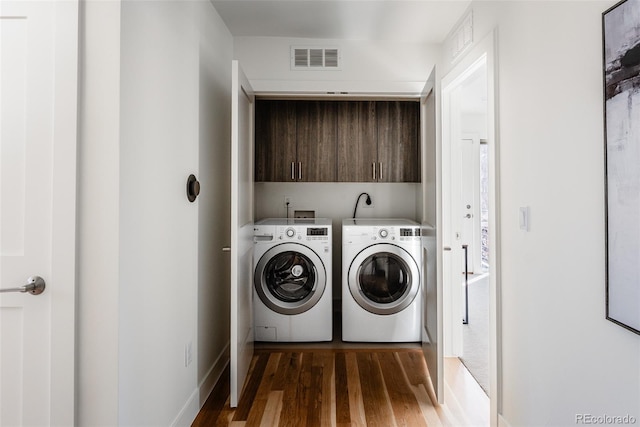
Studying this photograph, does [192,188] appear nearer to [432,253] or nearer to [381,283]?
[432,253]

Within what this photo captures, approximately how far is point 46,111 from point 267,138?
2.23 m

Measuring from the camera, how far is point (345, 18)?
2686 mm

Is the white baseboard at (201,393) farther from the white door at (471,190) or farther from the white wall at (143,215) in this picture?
the white door at (471,190)

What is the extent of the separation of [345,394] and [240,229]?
124 cm

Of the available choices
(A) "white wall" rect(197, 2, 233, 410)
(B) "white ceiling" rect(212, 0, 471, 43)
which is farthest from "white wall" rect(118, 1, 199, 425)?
(B) "white ceiling" rect(212, 0, 471, 43)

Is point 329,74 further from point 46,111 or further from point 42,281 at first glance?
point 42,281

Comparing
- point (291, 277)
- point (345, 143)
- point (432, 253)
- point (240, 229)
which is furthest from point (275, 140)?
point (432, 253)

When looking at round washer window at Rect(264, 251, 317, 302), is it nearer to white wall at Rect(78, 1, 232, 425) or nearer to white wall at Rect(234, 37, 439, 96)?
white wall at Rect(78, 1, 232, 425)

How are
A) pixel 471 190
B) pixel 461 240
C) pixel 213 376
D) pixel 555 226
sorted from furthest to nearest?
pixel 471 190 → pixel 461 240 → pixel 213 376 → pixel 555 226

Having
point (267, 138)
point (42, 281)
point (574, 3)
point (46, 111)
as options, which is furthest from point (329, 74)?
point (42, 281)

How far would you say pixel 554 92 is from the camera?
4.68 feet

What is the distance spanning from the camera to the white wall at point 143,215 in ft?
4.27

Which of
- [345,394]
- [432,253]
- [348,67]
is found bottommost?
[345,394]

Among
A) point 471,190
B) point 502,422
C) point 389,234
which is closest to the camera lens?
point 502,422
